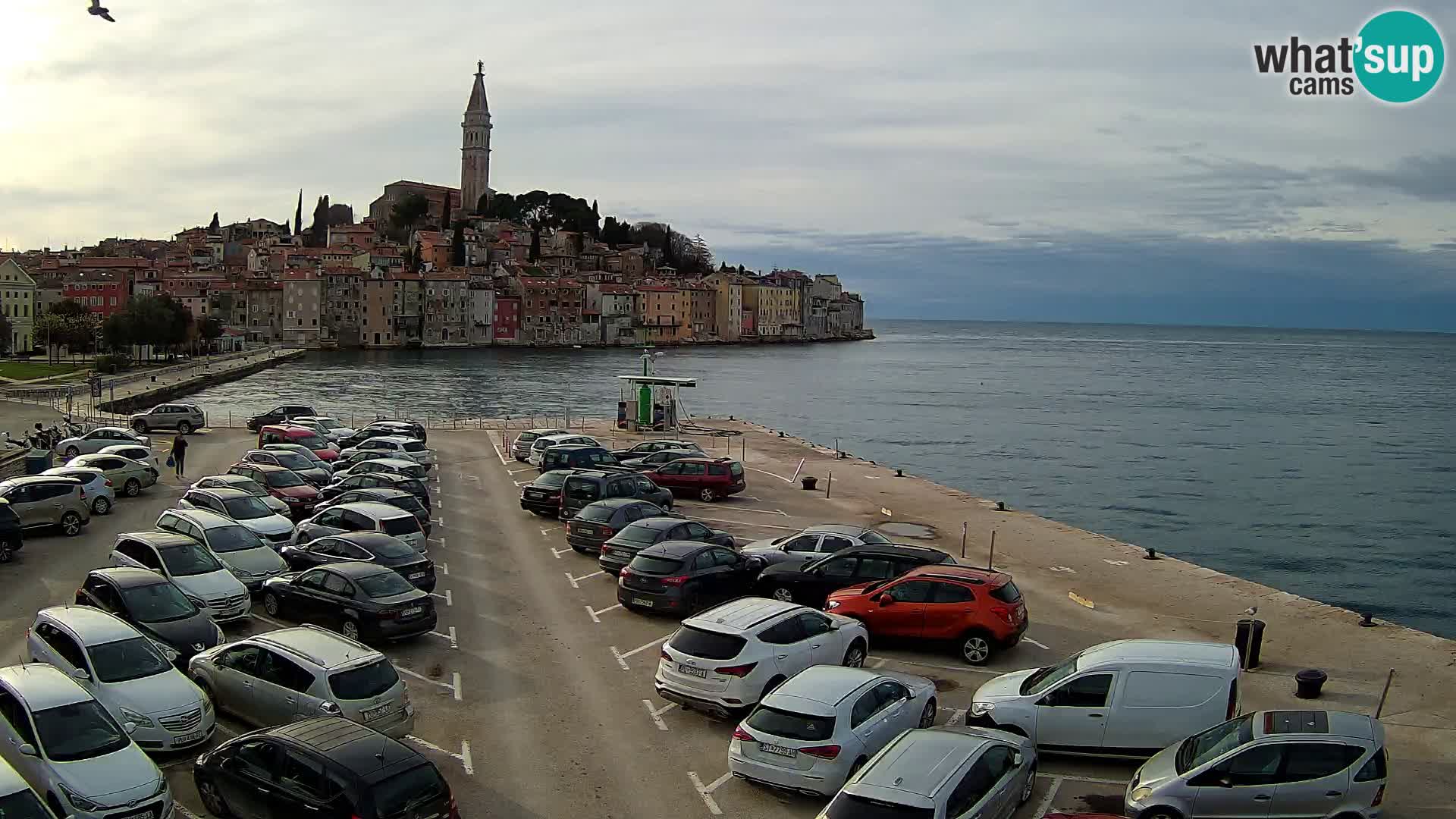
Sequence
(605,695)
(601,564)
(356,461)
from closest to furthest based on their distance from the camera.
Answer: (605,695), (601,564), (356,461)

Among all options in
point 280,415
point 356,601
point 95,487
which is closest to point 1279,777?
point 356,601

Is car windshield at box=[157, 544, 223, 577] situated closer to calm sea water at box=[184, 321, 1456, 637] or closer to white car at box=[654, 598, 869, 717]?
white car at box=[654, 598, 869, 717]

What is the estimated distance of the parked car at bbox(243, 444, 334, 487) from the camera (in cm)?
2572

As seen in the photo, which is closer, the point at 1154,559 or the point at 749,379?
the point at 1154,559

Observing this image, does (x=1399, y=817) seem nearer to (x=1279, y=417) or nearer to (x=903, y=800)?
(x=903, y=800)

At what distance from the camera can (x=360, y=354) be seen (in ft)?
462

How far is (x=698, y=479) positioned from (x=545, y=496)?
4599 mm

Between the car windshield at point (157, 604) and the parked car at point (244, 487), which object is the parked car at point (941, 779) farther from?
the parked car at point (244, 487)

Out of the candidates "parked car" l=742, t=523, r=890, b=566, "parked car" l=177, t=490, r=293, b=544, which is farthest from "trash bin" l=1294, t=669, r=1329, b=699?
"parked car" l=177, t=490, r=293, b=544

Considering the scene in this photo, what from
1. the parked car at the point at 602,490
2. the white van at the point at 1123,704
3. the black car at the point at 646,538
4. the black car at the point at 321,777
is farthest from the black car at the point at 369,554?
the white van at the point at 1123,704

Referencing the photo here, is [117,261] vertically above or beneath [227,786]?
above

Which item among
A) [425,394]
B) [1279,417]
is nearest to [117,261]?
[425,394]

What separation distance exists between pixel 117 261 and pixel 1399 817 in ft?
534

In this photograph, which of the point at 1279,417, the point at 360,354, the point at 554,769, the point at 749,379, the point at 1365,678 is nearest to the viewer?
the point at 554,769
